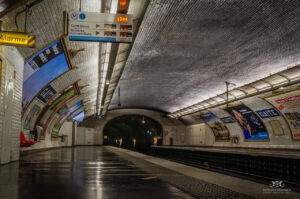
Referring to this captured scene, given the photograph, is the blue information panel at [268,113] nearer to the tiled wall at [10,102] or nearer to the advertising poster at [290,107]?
the advertising poster at [290,107]

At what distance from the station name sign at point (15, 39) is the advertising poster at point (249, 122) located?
1719 centimetres

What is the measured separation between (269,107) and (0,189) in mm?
17412

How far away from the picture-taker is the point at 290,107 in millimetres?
16781

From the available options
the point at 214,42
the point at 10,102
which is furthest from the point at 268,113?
the point at 10,102

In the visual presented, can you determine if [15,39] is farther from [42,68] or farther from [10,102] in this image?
[42,68]

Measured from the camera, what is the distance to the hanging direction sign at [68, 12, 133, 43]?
6887 millimetres

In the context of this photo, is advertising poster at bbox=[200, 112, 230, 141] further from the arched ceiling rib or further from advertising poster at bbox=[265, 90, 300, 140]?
advertising poster at bbox=[265, 90, 300, 140]

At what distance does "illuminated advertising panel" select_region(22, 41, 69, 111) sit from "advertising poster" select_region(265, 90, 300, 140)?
38.4 feet

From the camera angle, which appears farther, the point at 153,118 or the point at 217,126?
the point at 153,118

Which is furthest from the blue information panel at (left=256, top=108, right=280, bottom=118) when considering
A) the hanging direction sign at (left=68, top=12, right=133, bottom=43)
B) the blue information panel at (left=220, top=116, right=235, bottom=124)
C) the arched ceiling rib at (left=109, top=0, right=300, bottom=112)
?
the hanging direction sign at (left=68, top=12, right=133, bottom=43)

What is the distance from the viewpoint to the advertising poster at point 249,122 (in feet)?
69.2

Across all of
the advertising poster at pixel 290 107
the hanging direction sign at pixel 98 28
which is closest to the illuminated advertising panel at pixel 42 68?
the hanging direction sign at pixel 98 28

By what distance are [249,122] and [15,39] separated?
18982 mm

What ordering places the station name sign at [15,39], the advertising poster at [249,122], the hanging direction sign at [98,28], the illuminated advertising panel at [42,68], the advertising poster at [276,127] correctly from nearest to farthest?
the station name sign at [15,39], the hanging direction sign at [98,28], the illuminated advertising panel at [42,68], the advertising poster at [276,127], the advertising poster at [249,122]
